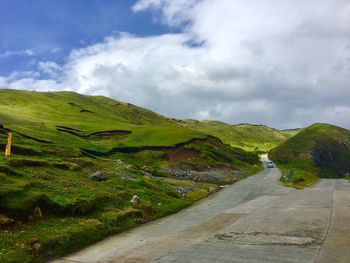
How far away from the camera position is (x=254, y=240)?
26.1 metres

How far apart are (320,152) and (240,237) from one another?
146 m

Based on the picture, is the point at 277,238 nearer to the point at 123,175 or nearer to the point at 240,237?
the point at 240,237

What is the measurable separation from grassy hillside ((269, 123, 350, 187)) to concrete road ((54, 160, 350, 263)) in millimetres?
99984

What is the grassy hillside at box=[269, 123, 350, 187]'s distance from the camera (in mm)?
148750

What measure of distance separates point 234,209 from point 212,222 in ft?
24.8

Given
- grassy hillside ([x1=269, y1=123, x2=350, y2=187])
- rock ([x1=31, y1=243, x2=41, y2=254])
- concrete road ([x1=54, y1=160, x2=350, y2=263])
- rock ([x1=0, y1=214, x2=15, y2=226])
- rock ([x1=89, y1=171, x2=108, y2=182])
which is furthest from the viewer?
grassy hillside ([x1=269, y1=123, x2=350, y2=187])

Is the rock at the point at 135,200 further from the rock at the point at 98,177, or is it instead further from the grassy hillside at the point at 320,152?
the grassy hillside at the point at 320,152

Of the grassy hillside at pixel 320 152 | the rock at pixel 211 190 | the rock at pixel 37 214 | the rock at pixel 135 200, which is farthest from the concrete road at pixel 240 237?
the grassy hillside at pixel 320 152

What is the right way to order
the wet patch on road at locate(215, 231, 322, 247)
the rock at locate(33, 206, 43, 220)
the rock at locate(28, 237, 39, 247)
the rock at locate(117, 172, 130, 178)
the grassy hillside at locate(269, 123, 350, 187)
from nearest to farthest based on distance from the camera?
1. the rock at locate(28, 237, 39, 247)
2. the wet patch on road at locate(215, 231, 322, 247)
3. the rock at locate(33, 206, 43, 220)
4. the rock at locate(117, 172, 130, 178)
5. the grassy hillside at locate(269, 123, 350, 187)

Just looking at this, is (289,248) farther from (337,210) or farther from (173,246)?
(337,210)

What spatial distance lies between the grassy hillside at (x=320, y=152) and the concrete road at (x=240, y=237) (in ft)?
328

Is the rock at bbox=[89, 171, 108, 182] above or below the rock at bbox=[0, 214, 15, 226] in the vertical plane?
above

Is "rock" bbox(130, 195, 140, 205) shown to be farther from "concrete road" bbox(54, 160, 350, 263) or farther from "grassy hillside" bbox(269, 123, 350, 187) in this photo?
"grassy hillside" bbox(269, 123, 350, 187)

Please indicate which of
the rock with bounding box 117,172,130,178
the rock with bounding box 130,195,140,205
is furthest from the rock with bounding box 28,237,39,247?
the rock with bounding box 117,172,130,178
